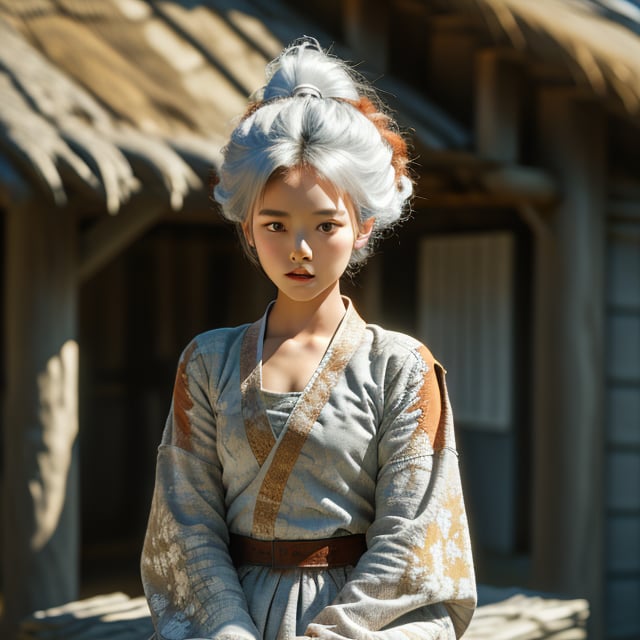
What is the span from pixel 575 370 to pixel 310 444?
3.57 m

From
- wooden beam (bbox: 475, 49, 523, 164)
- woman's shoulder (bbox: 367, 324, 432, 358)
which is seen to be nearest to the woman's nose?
woman's shoulder (bbox: 367, 324, 432, 358)

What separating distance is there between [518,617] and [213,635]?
1738mm

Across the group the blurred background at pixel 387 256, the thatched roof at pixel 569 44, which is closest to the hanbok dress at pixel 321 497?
the blurred background at pixel 387 256

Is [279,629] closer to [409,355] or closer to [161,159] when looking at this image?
[409,355]

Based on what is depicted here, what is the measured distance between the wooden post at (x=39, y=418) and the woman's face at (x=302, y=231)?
8.18 feet

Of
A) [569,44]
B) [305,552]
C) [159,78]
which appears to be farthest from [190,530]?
[569,44]

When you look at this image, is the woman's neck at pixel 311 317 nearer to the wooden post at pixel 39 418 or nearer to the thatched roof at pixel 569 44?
the wooden post at pixel 39 418

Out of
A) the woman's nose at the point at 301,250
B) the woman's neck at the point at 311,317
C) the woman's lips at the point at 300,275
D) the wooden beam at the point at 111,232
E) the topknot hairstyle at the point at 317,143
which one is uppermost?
the wooden beam at the point at 111,232

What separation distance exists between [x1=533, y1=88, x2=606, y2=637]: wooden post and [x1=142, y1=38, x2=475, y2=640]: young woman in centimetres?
338

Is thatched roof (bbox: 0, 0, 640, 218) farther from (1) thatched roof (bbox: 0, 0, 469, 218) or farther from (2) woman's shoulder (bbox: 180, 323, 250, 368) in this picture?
(2) woman's shoulder (bbox: 180, 323, 250, 368)

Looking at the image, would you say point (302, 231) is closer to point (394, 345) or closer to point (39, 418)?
point (394, 345)

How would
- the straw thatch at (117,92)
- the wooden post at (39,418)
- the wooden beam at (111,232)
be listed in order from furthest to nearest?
1. the wooden beam at (111,232)
2. the wooden post at (39,418)
3. the straw thatch at (117,92)

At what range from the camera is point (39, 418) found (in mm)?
4359

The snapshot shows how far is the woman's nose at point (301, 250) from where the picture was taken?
1.98 m
